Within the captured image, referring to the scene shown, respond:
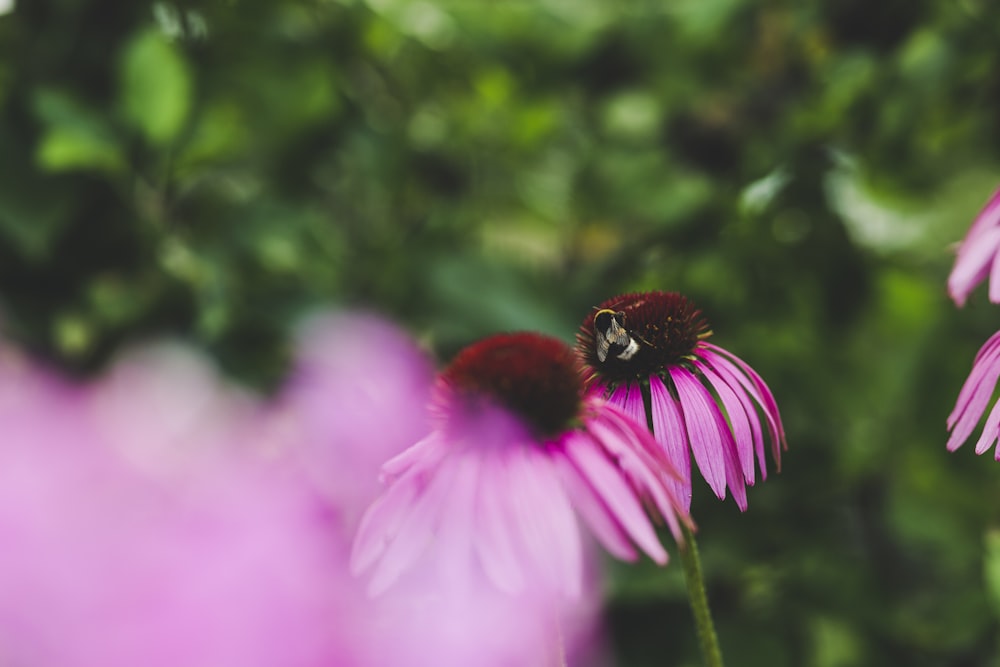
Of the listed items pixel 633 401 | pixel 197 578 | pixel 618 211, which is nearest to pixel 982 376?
pixel 633 401

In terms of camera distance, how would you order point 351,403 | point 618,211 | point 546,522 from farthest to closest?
point 618,211 → point 351,403 → point 546,522

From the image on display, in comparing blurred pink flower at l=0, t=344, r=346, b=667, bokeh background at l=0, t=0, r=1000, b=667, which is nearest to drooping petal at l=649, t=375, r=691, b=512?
blurred pink flower at l=0, t=344, r=346, b=667

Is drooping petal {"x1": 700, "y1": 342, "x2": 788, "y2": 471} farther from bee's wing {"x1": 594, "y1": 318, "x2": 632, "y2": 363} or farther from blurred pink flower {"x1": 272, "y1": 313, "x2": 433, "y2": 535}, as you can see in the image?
blurred pink flower {"x1": 272, "y1": 313, "x2": 433, "y2": 535}

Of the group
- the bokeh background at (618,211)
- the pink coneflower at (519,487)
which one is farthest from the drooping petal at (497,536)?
the bokeh background at (618,211)

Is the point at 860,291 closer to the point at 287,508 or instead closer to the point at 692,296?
the point at 692,296

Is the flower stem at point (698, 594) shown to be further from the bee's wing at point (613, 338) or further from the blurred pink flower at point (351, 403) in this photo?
the blurred pink flower at point (351, 403)

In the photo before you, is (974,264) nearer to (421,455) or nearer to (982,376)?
(982,376)

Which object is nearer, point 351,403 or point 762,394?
point 762,394
